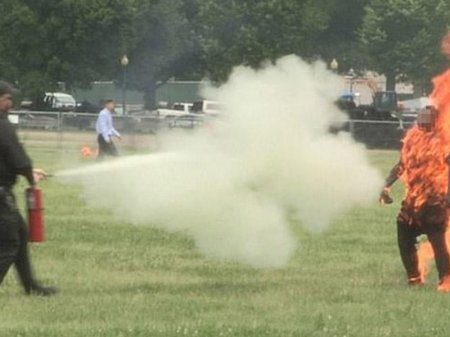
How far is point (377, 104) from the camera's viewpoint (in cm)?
6506

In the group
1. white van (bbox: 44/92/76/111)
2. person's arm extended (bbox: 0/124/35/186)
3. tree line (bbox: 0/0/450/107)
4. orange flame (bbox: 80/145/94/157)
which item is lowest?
white van (bbox: 44/92/76/111)

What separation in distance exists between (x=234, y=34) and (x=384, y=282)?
1793 inches

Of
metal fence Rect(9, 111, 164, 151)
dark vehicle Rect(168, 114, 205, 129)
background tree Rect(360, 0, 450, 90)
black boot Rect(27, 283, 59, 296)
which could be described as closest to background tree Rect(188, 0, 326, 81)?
background tree Rect(360, 0, 450, 90)

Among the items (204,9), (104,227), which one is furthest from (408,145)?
(204,9)

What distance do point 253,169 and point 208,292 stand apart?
3.91 feet

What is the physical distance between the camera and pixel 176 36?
62.8 metres

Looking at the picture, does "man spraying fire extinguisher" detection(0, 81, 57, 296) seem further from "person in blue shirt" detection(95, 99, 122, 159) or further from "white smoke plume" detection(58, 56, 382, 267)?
"person in blue shirt" detection(95, 99, 122, 159)

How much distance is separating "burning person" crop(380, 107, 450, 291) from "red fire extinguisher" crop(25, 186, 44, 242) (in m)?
3.34

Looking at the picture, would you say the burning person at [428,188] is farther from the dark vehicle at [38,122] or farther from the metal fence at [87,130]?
the dark vehicle at [38,122]

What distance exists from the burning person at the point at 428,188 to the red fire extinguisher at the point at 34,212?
334cm

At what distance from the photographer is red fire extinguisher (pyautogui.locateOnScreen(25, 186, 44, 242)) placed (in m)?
11.0

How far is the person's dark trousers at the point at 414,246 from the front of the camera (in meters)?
12.2

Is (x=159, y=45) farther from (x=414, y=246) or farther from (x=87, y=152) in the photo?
(x=414, y=246)

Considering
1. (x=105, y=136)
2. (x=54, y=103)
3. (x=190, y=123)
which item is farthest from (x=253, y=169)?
(x=54, y=103)
